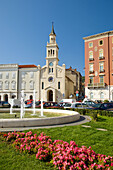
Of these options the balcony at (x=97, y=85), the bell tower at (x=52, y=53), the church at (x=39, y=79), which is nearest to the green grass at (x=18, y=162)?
the balcony at (x=97, y=85)

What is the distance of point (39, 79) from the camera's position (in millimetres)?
54281

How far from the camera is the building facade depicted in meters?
41.2

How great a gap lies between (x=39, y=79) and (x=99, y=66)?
22.0m

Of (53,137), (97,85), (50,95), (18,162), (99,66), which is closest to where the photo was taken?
(18,162)

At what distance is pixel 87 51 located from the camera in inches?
1791

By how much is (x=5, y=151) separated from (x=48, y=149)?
1.73m

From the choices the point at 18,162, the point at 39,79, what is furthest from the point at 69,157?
the point at 39,79

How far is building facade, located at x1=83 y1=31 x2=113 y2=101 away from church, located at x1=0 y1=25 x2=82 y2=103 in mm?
10546

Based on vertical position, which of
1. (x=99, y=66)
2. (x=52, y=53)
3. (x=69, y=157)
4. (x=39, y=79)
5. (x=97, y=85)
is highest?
(x=52, y=53)

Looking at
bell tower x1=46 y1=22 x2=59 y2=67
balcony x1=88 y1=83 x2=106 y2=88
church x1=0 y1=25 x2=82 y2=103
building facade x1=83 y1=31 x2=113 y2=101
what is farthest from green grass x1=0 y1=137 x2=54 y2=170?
bell tower x1=46 y1=22 x2=59 y2=67

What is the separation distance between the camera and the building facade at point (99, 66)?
4125 cm

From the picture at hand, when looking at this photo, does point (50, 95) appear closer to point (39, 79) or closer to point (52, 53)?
point (39, 79)

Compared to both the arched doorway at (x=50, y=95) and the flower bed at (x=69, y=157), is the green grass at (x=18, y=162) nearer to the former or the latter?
the flower bed at (x=69, y=157)

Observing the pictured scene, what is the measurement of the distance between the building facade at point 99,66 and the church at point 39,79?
1055cm
